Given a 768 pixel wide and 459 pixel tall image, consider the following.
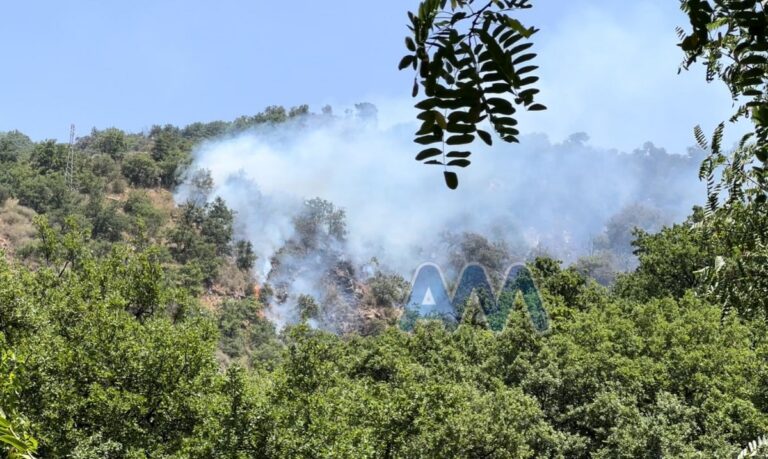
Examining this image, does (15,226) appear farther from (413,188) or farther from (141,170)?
(413,188)

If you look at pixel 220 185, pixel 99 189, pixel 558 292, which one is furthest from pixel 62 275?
pixel 220 185

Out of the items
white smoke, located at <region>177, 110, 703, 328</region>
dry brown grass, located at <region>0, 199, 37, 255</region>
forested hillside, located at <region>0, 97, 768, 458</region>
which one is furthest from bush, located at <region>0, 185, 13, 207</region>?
forested hillside, located at <region>0, 97, 768, 458</region>

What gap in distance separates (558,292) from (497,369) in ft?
43.6

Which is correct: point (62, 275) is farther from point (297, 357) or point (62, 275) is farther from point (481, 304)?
point (481, 304)

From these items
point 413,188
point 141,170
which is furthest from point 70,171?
point 413,188

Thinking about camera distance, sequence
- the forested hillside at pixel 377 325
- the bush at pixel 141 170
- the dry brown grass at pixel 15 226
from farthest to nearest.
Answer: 1. the bush at pixel 141 170
2. the dry brown grass at pixel 15 226
3. the forested hillside at pixel 377 325

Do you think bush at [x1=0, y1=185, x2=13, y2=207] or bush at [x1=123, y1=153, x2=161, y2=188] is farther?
bush at [x1=123, y1=153, x2=161, y2=188]

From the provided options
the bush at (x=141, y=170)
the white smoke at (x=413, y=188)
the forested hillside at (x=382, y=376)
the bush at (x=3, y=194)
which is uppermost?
the white smoke at (x=413, y=188)

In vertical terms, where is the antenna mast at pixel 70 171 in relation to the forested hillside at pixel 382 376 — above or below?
above

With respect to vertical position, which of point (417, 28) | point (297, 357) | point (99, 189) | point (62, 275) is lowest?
point (417, 28)

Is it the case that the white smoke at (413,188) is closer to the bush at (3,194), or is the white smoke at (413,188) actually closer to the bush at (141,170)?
the bush at (141,170)

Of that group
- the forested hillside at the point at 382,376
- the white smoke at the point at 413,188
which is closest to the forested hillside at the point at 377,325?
the forested hillside at the point at 382,376

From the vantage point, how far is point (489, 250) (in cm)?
6631

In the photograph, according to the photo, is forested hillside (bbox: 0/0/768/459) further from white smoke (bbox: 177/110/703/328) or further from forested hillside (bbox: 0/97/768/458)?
white smoke (bbox: 177/110/703/328)
